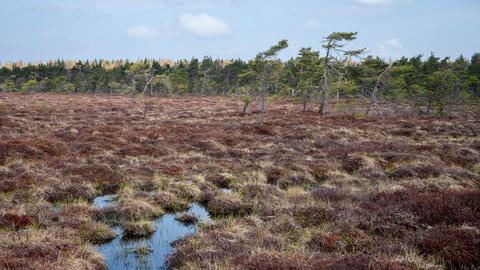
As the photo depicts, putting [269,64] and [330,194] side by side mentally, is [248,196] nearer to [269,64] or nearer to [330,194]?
[330,194]

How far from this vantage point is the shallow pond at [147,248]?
722cm

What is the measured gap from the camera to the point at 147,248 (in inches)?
310

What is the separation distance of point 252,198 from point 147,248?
4013mm

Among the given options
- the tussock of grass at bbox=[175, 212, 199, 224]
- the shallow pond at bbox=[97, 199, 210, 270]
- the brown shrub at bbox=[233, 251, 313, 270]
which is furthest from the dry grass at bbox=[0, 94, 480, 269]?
the tussock of grass at bbox=[175, 212, 199, 224]

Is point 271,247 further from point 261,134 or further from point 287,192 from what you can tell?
point 261,134

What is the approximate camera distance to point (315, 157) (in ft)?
55.9

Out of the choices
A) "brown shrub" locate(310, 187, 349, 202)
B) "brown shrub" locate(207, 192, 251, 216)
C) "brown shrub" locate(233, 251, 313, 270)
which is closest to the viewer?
"brown shrub" locate(233, 251, 313, 270)

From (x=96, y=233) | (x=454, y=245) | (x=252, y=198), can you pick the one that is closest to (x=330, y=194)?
(x=252, y=198)

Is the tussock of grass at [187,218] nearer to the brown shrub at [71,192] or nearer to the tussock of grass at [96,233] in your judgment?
the tussock of grass at [96,233]

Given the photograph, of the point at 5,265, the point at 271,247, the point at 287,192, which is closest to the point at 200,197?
the point at 287,192

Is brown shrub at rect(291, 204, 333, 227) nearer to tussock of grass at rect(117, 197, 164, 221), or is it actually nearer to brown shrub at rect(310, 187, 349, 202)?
brown shrub at rect(310, 187, 349, 202)

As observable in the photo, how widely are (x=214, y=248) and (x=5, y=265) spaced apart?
133 inches

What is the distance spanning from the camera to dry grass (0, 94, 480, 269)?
21.8ft

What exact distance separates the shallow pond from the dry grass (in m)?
0.32
